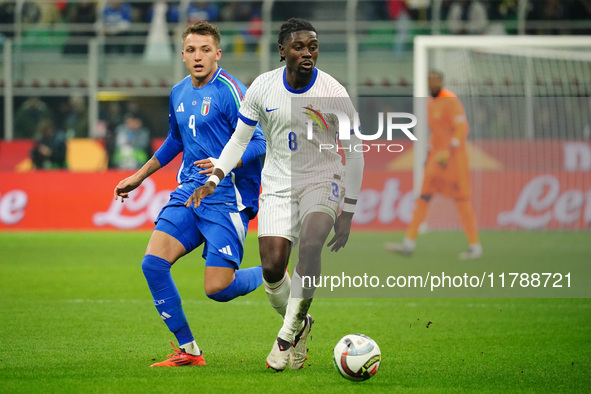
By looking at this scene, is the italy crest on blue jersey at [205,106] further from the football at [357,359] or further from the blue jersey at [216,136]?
the football at [357,359]

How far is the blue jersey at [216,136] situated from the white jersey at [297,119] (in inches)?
15.4

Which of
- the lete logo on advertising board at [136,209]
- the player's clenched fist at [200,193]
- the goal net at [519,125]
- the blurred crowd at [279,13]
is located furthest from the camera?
the blurred crowd at [279,13]

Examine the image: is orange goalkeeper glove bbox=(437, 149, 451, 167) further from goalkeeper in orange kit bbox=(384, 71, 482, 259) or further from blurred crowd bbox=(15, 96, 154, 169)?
blurred crowd bbox=(15, 96, 154, 169)

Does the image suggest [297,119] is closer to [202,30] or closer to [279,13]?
[202,30]

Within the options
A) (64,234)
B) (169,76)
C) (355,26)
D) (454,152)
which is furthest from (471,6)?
(64,234)

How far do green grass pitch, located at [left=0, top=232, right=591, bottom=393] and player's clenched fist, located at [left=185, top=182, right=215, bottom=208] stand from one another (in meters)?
1.09

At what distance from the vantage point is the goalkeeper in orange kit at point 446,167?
12.5m

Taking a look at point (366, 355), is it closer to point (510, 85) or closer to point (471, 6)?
point (510, 85)

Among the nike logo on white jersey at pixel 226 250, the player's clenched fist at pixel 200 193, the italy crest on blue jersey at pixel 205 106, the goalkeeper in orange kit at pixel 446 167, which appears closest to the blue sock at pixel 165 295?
the nike logo on white jersey at pixel 226 250

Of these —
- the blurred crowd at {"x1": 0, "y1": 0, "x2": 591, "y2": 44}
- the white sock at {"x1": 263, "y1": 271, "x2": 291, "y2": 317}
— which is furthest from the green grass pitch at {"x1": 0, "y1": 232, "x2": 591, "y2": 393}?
the blurred crowd at {"x1": 0, "y1": 0, "x2": 591, "y2": 44}

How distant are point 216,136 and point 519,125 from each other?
35.7 feet

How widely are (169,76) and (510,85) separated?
24.9 feet

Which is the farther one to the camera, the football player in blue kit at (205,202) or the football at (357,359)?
the football player in blue kit at (205,202)

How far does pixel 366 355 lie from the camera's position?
5605 mm
